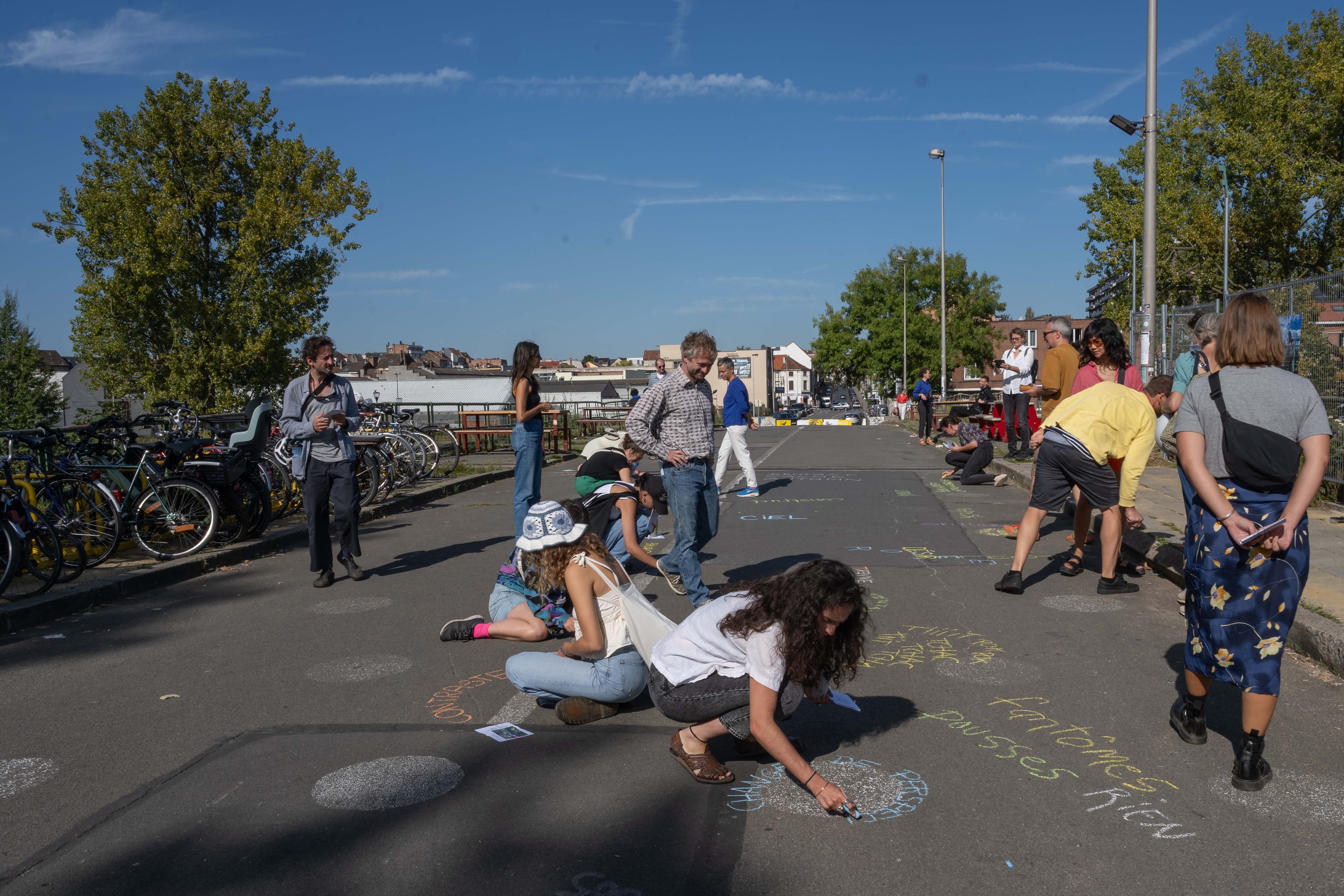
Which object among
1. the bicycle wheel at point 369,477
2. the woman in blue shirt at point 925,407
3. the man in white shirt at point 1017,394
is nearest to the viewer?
the bicycle wheel at point 369,477

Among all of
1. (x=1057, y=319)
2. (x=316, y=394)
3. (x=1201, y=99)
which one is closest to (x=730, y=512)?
(x=1057, y=319)

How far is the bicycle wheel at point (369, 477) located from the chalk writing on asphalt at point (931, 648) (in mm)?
8256

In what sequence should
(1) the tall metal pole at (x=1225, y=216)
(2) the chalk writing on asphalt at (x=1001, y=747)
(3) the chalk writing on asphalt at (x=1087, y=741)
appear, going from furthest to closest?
(1) the tall metal pole at (x=1225, y=216)
(2) the chalk writing on asphalt at (x=1001, y=747)
(3) the chalk writing on asphalt at (x=1087, y=741)

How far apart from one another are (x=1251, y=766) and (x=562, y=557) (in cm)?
298

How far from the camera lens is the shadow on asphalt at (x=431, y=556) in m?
8.30

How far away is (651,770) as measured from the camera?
151 inches

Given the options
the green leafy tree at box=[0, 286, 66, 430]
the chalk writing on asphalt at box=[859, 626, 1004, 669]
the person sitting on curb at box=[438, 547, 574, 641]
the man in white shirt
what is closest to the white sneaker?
the person sitting on curb at box=[438, 547, 574, 641]

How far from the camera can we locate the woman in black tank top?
8.18 meters

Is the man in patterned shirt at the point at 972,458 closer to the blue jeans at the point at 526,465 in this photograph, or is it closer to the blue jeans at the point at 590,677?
the blue jeans at the point at 526,465

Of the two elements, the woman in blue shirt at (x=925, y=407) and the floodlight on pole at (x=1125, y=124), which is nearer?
the floodlight on pole at (x=1125, y=124)

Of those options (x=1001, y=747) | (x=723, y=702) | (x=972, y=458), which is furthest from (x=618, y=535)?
(x=972, y=458)

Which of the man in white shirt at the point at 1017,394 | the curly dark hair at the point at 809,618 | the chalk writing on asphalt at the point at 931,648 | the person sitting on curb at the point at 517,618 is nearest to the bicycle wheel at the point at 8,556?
the person sitting on curb at the point at 517,618

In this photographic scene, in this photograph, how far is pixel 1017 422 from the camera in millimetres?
16188

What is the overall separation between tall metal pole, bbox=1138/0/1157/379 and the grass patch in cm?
806
